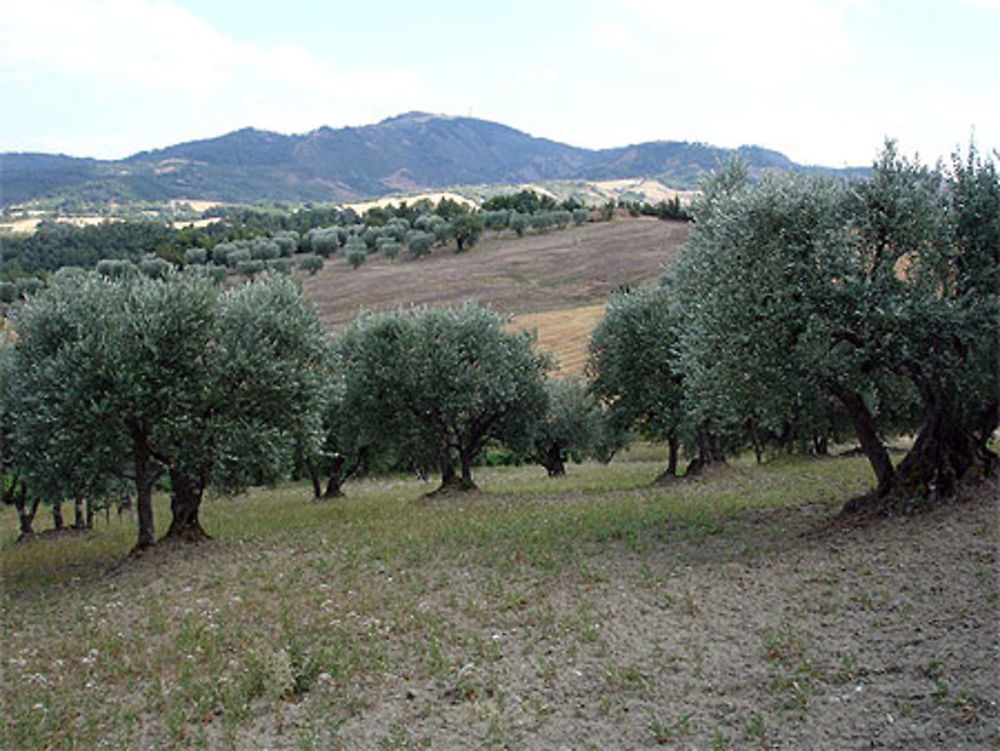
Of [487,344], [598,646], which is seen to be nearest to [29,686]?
[598,646]

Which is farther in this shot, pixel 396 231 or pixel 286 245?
pixel 396 231

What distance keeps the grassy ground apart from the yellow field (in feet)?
193

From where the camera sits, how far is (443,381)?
119 ft

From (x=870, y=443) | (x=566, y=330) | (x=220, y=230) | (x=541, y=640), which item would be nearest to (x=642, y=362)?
(x=870, y=443)

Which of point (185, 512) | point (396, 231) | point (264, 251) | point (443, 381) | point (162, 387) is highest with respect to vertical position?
point (396, 231)

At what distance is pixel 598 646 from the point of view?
41.4ft

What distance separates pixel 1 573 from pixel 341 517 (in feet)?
36.4

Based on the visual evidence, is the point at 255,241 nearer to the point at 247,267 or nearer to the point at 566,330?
the point at 247,267

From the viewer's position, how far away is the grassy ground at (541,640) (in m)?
10.1

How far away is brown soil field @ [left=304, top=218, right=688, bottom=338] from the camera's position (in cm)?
10969

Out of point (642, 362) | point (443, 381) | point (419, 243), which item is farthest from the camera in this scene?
point (419, 243)

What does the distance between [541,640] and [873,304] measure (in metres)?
10.4

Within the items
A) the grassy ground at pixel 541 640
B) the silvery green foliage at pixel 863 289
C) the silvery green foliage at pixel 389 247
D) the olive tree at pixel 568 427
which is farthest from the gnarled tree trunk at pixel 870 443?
the silvery green foliage at pixel 389 247

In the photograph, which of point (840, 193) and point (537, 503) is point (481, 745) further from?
point (537, 503)
